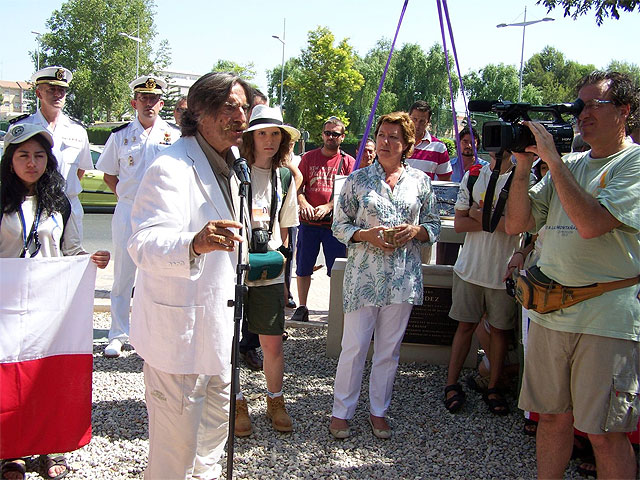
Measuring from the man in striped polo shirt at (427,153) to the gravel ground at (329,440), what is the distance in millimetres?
2477

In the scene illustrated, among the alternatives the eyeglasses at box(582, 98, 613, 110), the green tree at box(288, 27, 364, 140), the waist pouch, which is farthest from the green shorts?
the green tree at box(288, 27, 364, 140)

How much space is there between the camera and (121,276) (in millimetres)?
5391

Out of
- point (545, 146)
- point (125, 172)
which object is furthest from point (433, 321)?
point (125, 172)

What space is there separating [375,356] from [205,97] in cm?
222

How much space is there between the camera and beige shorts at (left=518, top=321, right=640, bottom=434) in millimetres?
2652

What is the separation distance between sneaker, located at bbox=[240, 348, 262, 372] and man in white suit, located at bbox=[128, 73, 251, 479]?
7.74 ft

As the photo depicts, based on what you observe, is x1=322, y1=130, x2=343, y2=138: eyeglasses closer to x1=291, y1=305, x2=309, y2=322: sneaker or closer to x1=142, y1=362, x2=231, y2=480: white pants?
x1=291, y1=305, x2=309, y2=322: sneaker

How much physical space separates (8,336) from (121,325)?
88.6 inches

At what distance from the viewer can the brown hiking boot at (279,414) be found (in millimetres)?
3955

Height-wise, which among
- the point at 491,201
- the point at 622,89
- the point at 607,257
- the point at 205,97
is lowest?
the point at 607,257

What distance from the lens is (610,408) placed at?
2.66 m

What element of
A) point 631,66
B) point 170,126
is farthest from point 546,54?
→ point 170,126

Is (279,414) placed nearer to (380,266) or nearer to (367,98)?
(380,266)

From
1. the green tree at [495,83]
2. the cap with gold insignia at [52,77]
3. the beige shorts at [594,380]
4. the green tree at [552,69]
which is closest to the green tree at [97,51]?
the green tree at [495,83]
